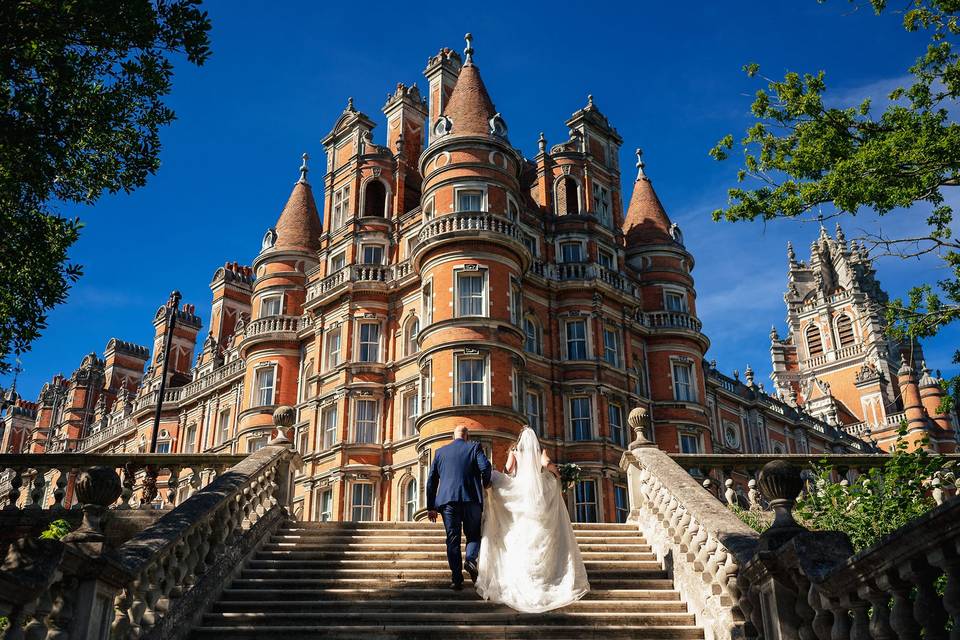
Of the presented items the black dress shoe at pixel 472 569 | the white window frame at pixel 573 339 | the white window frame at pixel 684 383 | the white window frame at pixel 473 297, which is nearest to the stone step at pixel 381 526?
the black dress shoe at pixel 472 569

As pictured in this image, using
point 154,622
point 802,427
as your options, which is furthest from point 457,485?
point 802,427

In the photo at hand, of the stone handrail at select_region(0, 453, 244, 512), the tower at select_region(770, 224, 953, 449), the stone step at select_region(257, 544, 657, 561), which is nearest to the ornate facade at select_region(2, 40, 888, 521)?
the stone handrail at select_region(0, 453, 244, 512)

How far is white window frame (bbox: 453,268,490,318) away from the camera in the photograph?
33.1 meters

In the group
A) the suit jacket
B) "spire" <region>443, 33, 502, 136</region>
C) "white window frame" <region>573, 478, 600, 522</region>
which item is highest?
"spire" <region>443, 33, 502, 136</region>

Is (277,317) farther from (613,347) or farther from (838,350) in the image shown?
(838,350)

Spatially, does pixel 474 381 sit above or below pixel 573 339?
below

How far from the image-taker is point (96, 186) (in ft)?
46.5

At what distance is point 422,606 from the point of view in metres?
10.5

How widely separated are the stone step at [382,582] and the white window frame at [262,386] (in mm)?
28809

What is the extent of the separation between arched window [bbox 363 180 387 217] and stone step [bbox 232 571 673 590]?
30500 mm

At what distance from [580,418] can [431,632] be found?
26.3m

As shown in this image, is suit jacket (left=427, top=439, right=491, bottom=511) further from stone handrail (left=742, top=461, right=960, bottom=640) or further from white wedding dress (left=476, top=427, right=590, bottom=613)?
stone handrail (left=742, top=461, right=960, bottom=640)

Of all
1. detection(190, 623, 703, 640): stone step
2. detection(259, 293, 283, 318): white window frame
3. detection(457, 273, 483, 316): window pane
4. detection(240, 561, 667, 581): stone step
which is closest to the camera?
detection(190, 623, 703, 640): stone step

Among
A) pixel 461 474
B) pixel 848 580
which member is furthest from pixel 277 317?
pixel 848 580
